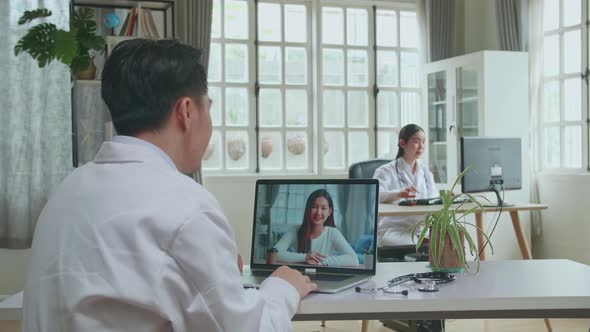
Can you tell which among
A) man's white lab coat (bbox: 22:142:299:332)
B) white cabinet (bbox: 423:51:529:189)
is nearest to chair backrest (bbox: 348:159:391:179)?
white cabinet (bbox: 423:51:529:189)

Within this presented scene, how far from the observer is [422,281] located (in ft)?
6.48

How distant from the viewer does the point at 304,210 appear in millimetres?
2080

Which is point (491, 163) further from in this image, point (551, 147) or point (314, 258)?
point (314, 258)

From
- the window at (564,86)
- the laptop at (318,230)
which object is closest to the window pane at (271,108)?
the window at (564,86)

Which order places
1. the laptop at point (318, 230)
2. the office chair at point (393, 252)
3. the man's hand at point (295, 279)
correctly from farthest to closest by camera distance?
the office chair at point (393, 252), the laptop at point (318, 230), the man's hand at point (295, 279)

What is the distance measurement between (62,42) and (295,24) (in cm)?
224

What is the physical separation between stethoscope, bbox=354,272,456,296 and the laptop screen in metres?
0.10

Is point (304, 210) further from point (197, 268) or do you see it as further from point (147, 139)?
point (197, 268)

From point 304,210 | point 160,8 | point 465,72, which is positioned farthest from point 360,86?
point 304,210

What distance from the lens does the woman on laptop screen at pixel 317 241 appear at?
6.61 feet

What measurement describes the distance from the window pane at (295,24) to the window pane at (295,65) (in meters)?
0.09

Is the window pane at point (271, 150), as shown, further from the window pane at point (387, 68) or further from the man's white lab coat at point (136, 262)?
the man's white lab coat at point (136, 262)

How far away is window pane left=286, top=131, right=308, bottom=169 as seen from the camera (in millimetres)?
5801

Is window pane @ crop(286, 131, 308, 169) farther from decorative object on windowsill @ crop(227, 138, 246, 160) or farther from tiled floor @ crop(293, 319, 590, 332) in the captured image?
tiled floor @ crop(293, 319, 590, 332)
